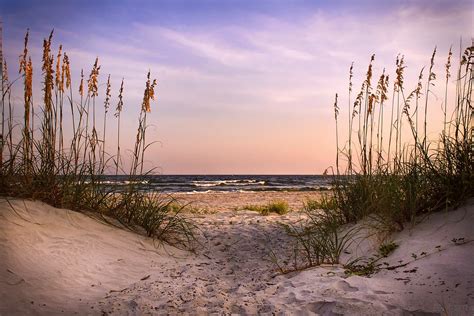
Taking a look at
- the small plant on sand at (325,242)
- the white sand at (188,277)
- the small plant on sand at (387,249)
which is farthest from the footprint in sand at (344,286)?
the small plant on sand at (387,249)

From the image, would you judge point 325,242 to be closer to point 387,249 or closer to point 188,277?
point 387,249

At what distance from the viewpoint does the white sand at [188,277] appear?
10.9 feet

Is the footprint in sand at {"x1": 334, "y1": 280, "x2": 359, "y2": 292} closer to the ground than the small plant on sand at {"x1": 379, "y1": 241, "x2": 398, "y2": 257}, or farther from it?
closer to the ground

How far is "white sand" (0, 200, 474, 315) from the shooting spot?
331 cm

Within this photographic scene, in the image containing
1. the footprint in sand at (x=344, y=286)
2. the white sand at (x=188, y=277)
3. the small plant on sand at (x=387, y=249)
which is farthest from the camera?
the small plant on sand at (x=387, y=249)

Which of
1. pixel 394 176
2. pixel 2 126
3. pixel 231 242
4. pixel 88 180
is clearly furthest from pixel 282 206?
pixel 2 126

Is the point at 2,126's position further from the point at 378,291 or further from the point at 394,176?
the point at 394,176

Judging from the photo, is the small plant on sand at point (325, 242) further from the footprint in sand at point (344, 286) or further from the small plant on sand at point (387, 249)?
the footprint in sand at point (344, 286)

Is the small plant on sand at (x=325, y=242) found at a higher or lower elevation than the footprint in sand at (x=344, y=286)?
higher

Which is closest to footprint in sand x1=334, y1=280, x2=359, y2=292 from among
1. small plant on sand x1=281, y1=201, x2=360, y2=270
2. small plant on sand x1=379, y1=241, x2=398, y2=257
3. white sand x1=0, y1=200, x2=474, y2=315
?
white sand x1=0, y1=200, x2=474, y2=315

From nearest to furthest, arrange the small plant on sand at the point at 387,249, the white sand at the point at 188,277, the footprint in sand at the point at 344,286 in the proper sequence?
the white sand at the point at 188,277 → the footprint in sand at the point at 344,286 → the small plant on sand at the point at 387,249

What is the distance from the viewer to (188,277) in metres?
4.39

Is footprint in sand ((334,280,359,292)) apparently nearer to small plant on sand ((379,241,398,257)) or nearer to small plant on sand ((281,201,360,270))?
small plant on sand ((281,201,360,270))

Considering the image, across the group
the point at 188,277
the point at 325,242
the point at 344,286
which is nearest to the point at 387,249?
the point at 325,242
